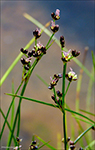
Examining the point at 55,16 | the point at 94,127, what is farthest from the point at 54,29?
the point at 94,127

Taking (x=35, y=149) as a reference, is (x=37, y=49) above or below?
above

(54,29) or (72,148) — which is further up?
(54,29)

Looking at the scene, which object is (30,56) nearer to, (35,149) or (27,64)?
(27,64)

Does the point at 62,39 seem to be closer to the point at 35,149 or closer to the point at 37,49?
the point at 37,49

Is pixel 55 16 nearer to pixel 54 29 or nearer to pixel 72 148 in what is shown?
pixel 54 29

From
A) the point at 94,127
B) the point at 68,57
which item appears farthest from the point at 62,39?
the point at 94,127

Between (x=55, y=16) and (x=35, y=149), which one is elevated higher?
(x=55, y=16)

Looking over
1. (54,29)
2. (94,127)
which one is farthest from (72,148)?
(54,29)
